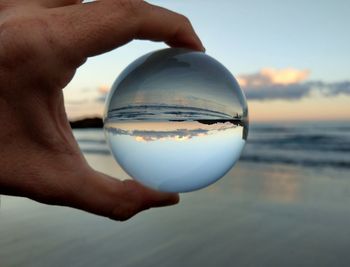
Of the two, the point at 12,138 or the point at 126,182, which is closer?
the point at 12,138

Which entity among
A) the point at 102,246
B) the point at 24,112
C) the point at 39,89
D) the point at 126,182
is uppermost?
the point at 39,89

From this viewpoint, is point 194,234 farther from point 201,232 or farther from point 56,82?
point 56,82

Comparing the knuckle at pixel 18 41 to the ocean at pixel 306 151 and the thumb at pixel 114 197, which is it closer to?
the thumb at pixel 114 197

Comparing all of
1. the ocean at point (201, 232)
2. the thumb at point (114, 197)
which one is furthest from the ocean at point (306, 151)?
the thumb at point (114, 197)

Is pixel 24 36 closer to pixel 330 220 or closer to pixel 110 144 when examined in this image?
pixel 110 144

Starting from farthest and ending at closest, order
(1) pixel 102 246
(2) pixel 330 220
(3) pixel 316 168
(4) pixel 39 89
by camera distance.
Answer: (3) pixel 316 168 → (2) pixel 330 220 → (1) pixel 102 246 → (4) pixel 39 89

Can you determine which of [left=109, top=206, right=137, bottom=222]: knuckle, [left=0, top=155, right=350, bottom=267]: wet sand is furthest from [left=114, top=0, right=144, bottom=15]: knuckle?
[left=0, top=155, right=350, bottom=267]: wet sand

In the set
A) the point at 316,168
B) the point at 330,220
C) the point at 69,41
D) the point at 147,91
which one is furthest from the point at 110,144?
the point at 316,168
